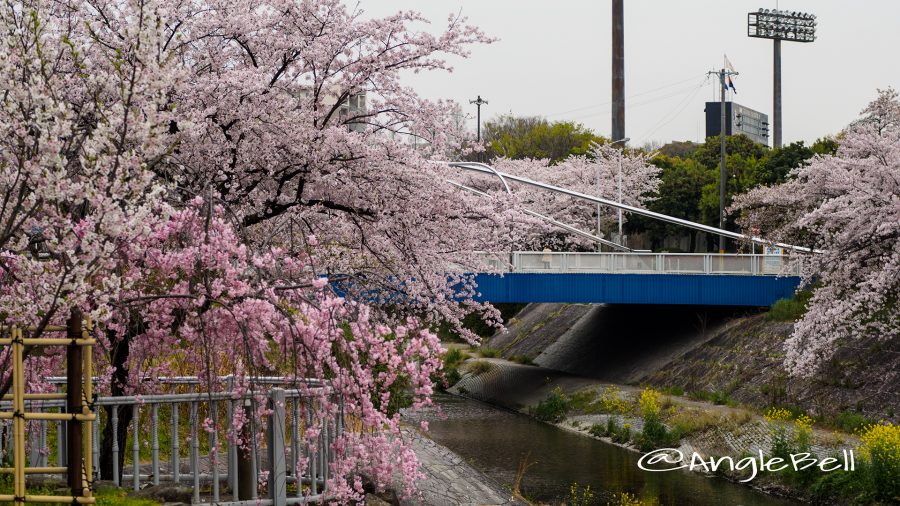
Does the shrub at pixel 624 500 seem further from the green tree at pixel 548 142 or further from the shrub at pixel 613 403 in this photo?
the green tree at pixel 548 142

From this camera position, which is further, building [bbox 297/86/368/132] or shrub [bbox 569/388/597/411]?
shrub [bbox 569/388/597/411]

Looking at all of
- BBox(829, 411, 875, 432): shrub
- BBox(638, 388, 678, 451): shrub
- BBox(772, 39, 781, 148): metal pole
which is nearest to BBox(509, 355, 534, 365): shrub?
BBox(638, 388, 678, 451): shrub

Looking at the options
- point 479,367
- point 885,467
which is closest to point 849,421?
point 885,467

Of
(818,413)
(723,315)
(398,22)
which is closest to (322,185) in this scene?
(398,22)

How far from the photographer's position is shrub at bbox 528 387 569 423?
113 ft

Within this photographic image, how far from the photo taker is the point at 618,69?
68562 millimetres

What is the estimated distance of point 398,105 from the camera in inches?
575

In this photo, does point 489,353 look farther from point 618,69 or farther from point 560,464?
point 618,69

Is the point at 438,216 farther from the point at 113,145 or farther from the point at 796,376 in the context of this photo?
the point at 796,376

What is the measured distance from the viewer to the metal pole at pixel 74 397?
7.95m

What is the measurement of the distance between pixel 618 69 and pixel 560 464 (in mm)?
46133

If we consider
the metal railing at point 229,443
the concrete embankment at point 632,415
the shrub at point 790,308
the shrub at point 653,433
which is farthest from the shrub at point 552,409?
the metal railing at point 229,443

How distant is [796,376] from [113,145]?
26007 millimetres

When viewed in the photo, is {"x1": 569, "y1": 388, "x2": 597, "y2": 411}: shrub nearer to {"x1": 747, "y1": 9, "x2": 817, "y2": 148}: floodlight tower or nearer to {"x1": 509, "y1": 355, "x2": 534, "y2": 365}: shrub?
{"x1": 509, "y1": 355, "x2": 534, "y2": 365}: shrub
